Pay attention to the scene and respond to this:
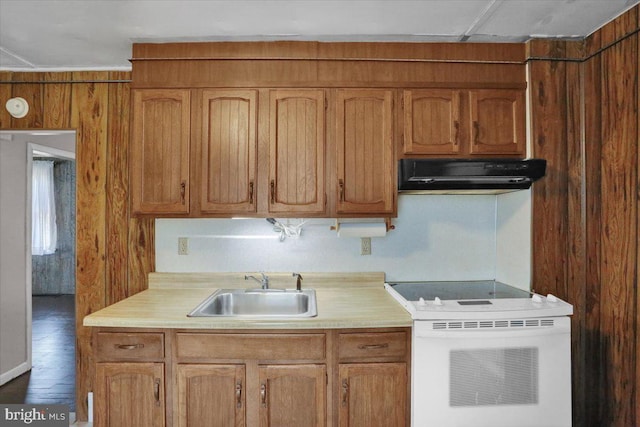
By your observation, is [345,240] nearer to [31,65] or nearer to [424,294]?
[424,294]

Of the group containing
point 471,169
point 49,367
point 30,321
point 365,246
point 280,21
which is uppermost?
point 280,21

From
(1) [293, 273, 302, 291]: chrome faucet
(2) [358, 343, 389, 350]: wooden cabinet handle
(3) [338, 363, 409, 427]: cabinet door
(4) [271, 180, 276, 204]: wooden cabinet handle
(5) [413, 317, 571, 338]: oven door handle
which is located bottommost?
(3) [338, 363, 409, 427]: cabinet door

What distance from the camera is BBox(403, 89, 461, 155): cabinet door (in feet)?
7.16

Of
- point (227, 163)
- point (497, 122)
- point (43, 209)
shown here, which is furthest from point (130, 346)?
point (43, 209)

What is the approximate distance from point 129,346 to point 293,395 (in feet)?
2.81

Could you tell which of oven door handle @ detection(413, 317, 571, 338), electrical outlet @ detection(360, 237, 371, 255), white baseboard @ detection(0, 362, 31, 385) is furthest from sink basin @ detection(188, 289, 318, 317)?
white baseboard @ detection(0, 362, 31, 385)

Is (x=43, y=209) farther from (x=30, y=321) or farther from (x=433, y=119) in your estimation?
(x=433, y=119)

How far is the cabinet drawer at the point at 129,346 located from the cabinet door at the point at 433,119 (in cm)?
177

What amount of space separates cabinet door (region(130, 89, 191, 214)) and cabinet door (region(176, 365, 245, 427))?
90cm

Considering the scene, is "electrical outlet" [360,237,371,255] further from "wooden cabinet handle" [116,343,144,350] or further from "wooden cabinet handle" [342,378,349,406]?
"wooden cabinet handle" [116,343,144,350]

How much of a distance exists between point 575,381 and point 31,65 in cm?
398

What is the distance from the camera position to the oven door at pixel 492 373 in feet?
5.87

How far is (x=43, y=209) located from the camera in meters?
6.05

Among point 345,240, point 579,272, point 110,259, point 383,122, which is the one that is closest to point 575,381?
point 579,272
